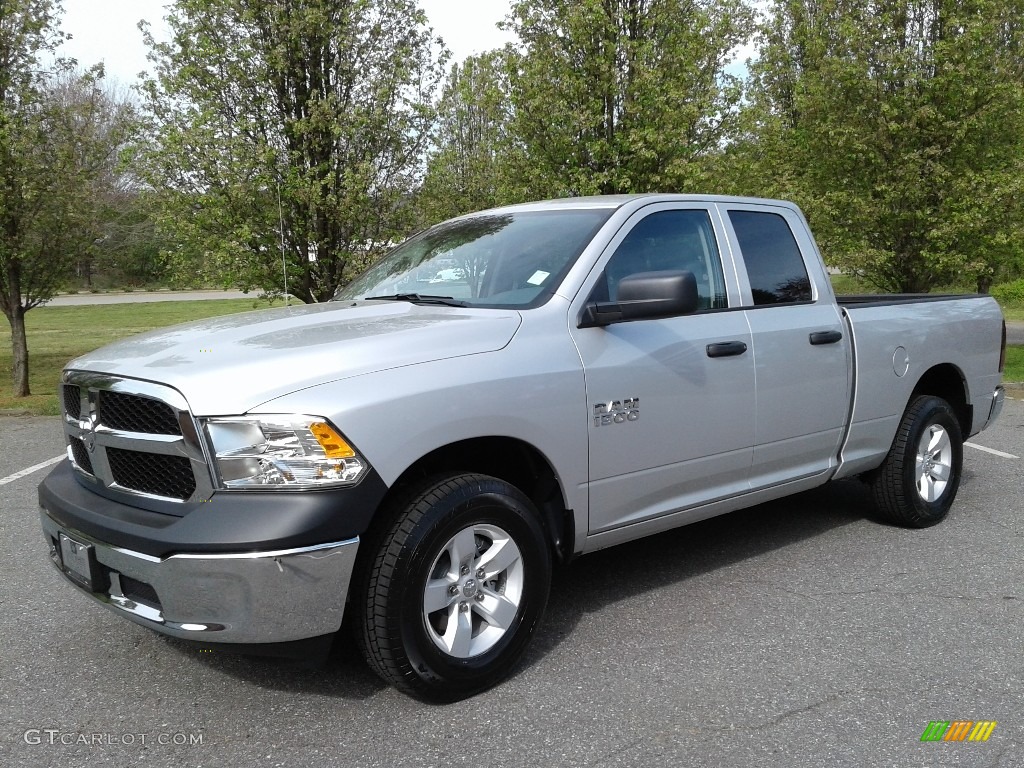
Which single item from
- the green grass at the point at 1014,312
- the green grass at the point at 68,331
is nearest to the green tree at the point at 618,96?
the green grass at the point at 68,331

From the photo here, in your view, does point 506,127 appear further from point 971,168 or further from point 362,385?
point 362,385

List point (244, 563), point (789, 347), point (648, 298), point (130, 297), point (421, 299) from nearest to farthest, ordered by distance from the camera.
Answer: point (244, 563) → point (648, 298) → point (421, 299) → point (789, 347) → point (130, 297)

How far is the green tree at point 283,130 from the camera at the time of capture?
9703 mm

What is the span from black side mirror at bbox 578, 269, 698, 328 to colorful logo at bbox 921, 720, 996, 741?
1.70m

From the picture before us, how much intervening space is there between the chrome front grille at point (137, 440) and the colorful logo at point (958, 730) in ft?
8.12

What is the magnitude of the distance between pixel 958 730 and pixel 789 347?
1.94 m

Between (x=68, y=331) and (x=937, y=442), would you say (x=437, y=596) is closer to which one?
(x=937, y=442)

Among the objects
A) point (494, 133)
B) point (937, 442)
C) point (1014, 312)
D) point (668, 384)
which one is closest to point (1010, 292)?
point (1014, 312)

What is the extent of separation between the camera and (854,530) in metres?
5.32

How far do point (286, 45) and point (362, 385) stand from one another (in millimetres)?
7945

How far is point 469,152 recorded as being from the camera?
59.8 feet

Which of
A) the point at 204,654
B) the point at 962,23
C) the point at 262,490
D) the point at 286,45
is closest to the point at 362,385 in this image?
the point at 262,490

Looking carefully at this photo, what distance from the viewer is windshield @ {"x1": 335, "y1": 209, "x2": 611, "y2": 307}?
3877mm

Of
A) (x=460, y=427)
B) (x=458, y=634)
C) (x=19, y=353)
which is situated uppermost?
(x=460, y=427)
